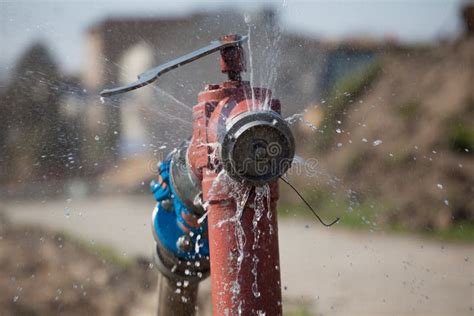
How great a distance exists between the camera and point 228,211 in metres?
1.44

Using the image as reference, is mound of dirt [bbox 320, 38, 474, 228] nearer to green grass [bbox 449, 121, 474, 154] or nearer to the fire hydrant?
green grass [bbox 449, 121, 474, 154]

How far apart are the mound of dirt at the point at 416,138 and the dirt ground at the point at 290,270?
544 millimetres

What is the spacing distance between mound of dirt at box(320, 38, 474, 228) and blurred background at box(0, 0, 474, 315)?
0.8 inches

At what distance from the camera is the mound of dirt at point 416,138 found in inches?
238

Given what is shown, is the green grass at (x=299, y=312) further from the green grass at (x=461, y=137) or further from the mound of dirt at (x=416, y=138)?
the green grass at (x=461, y=137)

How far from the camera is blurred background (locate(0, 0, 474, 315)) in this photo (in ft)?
12.0

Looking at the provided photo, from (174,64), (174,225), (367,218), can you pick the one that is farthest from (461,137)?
(174,64)

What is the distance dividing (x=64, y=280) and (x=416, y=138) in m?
3.94

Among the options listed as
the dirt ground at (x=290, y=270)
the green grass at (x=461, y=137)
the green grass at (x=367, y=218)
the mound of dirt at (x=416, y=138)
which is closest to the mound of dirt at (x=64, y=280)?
the dirt ground at (x=290, y=270)

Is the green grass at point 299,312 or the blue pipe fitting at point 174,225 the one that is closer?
the blue pipe fitting at point 174,225

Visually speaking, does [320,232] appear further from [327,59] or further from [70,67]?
[70,67]

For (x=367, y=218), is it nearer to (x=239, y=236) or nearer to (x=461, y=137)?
(x=461, y=137)

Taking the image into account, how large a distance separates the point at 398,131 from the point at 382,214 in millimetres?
1389

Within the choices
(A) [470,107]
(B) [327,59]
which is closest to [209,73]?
(B) [327,59]
